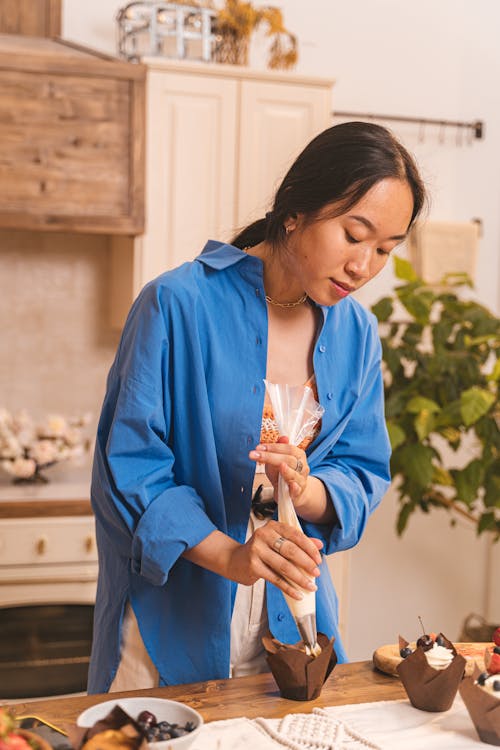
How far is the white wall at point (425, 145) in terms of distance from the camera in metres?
3.56

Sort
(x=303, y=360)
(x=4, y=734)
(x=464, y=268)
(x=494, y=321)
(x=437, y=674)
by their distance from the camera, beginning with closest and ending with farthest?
(x=4, y=734) < (x=437, y=674) < (x=303, y=360) < (x=494, y=321) < (x=464, y=268)

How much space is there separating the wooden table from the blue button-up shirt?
12cm

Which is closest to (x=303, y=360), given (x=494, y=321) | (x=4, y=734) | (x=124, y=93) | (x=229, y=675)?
(x=229, y=675)

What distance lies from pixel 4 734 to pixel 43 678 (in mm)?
2200

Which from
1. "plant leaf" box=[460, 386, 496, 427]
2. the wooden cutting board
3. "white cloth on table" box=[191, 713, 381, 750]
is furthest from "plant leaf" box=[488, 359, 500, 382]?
"white cloth on table" box=[191, 713, 381, 750]

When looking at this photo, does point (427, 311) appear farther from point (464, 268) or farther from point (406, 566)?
point (406, 566)

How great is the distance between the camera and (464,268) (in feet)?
12.1

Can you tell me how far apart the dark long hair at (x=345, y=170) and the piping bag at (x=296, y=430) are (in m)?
0.26

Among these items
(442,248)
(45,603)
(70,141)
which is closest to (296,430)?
(45,603)

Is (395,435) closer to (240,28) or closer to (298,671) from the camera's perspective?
(240,28)

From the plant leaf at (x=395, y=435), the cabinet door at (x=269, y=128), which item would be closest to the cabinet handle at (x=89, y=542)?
the plant leaf at (x=395, y=435)

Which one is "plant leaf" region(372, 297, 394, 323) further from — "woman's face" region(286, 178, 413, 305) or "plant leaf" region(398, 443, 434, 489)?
"woman's face" region(286, 178, 413, 305)

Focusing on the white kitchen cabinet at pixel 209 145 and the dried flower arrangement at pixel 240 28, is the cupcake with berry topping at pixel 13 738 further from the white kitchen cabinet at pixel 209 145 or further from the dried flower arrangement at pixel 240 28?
the dried flower arrangement at pixel 240 28

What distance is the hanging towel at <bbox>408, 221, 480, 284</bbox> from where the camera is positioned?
3613mm
